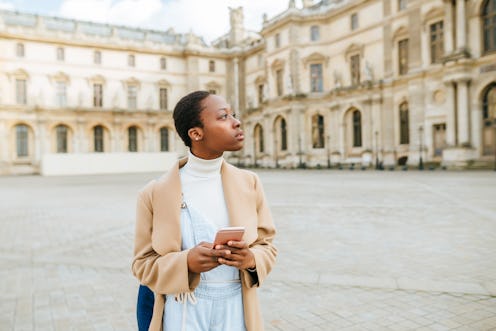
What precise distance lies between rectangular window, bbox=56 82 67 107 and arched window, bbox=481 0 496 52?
1631 inches

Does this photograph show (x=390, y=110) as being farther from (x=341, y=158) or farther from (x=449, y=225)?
(x=449, y=225)

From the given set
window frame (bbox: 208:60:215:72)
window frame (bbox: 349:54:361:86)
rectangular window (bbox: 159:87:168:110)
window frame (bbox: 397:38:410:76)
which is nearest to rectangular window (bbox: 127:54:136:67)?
rectangular window (bbox: 159:87:168:110)

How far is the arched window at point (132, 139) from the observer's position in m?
49.8

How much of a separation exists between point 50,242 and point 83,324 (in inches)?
178

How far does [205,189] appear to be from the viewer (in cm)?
215

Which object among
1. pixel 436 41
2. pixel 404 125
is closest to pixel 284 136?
pixel 404 125

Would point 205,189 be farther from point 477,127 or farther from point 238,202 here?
point 477,127

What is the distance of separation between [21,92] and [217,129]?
162ft

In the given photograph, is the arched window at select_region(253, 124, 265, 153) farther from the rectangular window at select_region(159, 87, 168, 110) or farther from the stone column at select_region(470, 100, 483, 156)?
the stone column at select_region(470, 100, 483, 156)

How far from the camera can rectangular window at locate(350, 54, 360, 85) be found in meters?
37.6

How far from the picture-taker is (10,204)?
14.8m

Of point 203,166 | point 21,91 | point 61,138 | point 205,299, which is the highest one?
point 21,91

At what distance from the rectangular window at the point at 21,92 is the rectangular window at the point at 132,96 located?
11168mm

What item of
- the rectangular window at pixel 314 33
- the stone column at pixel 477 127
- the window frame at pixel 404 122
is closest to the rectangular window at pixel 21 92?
the rectangular window at pixel 314 33
